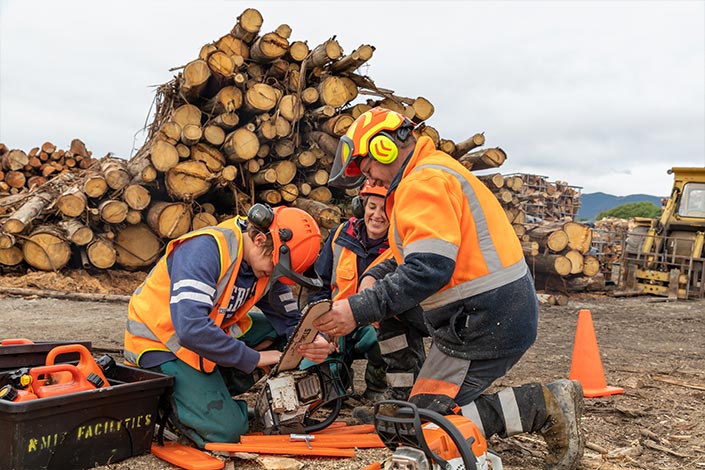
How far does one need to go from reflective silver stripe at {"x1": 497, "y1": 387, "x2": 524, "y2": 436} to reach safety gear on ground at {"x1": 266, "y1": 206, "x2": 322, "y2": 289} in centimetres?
123

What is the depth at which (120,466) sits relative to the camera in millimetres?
2791

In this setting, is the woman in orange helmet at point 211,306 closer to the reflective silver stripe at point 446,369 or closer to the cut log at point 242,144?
the reflective silver stripe at point 446,369

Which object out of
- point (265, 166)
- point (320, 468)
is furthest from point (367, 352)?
point (265, 166)

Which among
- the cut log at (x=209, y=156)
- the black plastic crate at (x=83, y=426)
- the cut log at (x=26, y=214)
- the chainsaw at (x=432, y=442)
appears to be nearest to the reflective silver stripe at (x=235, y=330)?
the black plastic crate at (x=83, y=426)

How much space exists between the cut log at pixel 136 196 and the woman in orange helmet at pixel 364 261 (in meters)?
5.04

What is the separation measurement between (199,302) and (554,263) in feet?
29.4

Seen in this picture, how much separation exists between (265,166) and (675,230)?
28.8 ft

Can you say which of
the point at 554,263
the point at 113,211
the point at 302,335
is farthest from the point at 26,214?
the point at 554,263

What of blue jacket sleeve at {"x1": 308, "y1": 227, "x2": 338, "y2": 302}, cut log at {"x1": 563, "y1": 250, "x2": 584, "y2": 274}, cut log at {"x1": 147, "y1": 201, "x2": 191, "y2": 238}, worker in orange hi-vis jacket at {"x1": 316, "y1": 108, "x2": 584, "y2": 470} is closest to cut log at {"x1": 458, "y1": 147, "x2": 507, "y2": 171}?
cut log at {"x1": 563, "y1": 250, "x2": 584, "y2": 274}

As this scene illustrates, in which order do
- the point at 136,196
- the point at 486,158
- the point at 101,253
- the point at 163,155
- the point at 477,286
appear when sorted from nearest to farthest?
the point at 477,286 < the point at 163,155 < the point at 136,196 < the point at 101,253 < the point at 486,158

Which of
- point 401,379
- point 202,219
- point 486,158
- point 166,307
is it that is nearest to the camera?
point 166,307

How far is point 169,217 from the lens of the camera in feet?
27.9

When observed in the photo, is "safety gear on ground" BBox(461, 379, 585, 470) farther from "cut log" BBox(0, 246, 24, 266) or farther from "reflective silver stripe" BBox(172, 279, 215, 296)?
"cut log" BBox(0, 246, 24, 266)

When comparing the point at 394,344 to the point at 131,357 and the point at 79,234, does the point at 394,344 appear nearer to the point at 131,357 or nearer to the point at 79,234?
the point at 131,357
